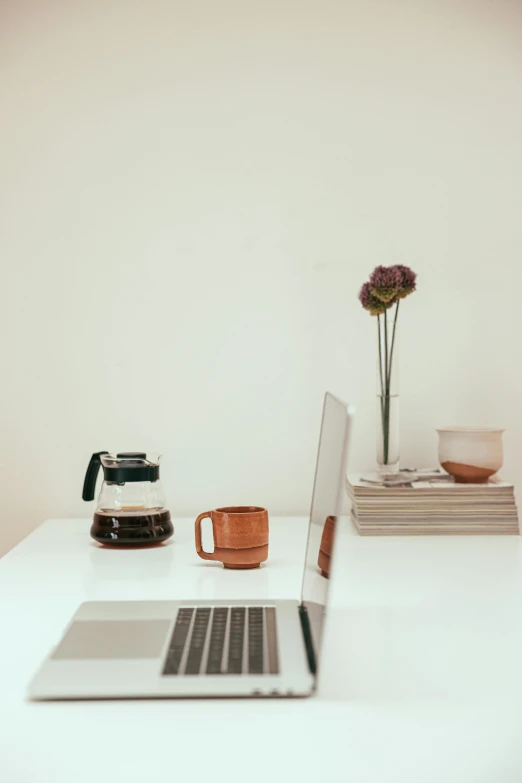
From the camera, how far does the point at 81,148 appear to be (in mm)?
1853

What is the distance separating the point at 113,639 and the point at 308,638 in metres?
0.22

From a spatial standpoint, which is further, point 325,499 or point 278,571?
point 278,571

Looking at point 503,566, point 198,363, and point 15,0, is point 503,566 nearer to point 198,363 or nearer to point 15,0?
point 198,363

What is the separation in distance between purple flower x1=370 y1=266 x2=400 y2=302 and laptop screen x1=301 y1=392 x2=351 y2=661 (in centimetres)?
55

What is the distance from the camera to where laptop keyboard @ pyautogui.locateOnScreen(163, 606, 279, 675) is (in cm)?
84

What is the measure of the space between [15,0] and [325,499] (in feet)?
4.83

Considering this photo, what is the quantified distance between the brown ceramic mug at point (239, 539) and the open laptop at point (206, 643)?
24 centimetres

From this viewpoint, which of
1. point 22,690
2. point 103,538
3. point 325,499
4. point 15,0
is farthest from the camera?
point 15,0

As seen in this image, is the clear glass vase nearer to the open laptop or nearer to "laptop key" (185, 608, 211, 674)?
the open laptop

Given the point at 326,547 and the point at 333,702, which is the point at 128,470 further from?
the point at 333,702

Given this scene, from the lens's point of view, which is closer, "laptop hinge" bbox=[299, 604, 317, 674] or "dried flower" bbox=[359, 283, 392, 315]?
"laptop hinge" bbox=[299, 604, 317, 674]

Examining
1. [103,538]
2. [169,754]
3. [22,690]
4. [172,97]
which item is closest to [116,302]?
[172,97]

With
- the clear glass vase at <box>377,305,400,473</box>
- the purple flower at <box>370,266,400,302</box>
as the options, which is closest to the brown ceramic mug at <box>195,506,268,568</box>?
the clear glass vase at <box>377,305,400,473</box>

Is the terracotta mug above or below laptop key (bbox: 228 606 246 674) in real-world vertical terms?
above
